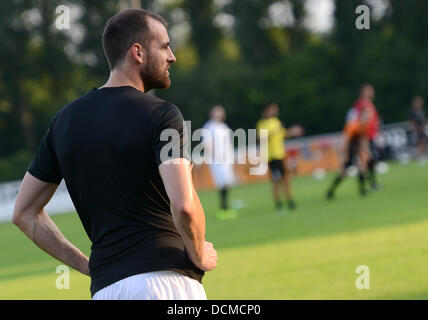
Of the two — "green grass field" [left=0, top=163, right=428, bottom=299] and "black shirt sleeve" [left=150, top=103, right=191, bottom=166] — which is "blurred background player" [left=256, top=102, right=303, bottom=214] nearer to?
"green grass field" [left=0, top=163, right=428, bottom=299]

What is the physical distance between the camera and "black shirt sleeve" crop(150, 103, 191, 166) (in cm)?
306

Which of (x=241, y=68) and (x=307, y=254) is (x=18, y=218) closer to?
(x=307, y=254)

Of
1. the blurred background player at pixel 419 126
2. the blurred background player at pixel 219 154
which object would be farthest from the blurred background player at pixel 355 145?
the blurred background player at pixel 419 126

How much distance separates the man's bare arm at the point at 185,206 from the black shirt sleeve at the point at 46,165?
65 centimetres

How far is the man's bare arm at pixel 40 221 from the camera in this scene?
359 centimetres

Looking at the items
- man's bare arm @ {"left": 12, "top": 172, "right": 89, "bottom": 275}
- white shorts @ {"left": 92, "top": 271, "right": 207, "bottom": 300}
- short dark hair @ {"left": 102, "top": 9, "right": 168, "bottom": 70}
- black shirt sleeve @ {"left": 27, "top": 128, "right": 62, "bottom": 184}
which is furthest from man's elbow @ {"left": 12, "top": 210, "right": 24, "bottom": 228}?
short dark hair @ {"left": 102, "top": 9, "right": 168, "bottom": 70}

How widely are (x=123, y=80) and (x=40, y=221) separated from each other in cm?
80

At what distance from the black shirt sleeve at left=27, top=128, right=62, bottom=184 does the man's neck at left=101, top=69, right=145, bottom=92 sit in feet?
1.26

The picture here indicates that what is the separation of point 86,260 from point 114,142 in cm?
79

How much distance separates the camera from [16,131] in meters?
51.2

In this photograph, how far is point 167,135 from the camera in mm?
3076

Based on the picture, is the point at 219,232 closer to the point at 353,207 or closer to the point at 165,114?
the point at 353,207

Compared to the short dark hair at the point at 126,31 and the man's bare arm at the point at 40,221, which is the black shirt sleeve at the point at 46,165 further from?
the short dark hair at the point at 126,31

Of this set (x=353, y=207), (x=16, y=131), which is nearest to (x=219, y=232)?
(x=353, y=207)
